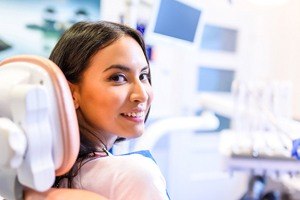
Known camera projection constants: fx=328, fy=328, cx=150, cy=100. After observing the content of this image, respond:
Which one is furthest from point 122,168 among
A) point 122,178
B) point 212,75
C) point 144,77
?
point 212,75

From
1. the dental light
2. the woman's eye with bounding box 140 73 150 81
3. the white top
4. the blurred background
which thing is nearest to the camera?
the dental light

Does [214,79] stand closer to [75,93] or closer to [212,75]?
[212,75]

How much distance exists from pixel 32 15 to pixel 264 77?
2.37 meters

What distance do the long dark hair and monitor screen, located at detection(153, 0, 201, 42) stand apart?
0.36m

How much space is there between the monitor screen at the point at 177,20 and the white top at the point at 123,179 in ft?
2.06

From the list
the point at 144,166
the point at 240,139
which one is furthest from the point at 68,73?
the point at 240,139

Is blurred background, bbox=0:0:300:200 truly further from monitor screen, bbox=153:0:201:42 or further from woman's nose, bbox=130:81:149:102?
woman's nose, bbox=130:81:149:102

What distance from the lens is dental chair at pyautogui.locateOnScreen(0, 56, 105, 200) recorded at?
0.53 meters

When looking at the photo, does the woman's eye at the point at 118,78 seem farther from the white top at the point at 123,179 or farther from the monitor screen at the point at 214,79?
the monitor screen at the point at 214,79

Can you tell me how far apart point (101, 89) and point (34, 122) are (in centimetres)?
25

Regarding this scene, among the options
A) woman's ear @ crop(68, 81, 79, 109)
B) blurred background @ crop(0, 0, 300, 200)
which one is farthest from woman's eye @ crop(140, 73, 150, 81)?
blurred background @ crop(0, 0, 300, 200)

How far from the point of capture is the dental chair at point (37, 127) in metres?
0.53

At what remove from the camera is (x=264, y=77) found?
10.7 feet

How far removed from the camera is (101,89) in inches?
30.6
